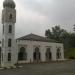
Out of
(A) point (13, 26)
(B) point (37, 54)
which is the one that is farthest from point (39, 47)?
(A) point (13, 26)

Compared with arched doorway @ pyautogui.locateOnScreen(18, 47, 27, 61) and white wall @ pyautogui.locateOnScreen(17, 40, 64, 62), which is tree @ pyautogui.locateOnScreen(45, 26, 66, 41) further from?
arched doorway @ pyautogui.locateOnScreen(18, 47, 27, 61)

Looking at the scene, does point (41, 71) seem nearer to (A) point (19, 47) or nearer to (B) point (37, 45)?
(A) point (19, 47)

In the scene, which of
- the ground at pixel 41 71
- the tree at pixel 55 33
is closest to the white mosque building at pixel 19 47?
the ground at pixel 41 71

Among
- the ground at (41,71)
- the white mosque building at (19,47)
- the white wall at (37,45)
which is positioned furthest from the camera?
the white wall at (37,45)

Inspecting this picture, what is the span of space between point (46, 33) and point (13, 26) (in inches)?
1656

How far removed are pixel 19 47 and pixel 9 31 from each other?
5.90 m

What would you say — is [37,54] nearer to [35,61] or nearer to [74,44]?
[35,61]

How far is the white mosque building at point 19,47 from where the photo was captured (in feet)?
109

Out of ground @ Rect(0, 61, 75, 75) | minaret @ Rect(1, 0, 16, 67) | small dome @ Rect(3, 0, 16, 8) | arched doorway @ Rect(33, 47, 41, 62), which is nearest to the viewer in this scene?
ground @ Rect(0, 61, 75, 75)

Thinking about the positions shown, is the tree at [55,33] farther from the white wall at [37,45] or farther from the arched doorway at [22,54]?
the arched doorway at [22,54]

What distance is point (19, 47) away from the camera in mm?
38500

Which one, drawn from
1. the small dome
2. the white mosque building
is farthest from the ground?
the small dome

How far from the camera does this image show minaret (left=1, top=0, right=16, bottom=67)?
32844 mm

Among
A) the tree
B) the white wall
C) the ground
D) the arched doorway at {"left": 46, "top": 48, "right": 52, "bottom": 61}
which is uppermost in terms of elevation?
the tree
